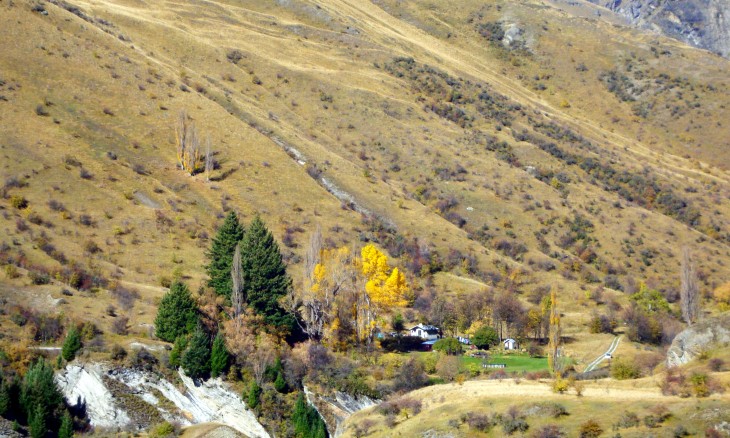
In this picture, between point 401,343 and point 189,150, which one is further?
point 189,150

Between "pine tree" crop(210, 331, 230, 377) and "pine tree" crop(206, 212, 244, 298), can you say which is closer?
"pine tree" crop(210, 331, 230, 377)

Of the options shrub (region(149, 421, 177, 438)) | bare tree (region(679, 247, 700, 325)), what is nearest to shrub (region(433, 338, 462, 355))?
shrub (region(149, 421, 177, 438))

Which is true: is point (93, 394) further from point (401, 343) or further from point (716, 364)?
point (716, 364)

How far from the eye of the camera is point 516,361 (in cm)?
6159

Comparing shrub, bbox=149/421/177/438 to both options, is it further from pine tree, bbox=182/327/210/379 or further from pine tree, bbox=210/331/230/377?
pine tree, bbox=210/331/230/377

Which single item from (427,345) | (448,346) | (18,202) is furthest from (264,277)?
(18,202)

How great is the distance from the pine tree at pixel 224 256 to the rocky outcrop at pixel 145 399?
9460 millimetres

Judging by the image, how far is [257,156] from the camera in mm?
89250

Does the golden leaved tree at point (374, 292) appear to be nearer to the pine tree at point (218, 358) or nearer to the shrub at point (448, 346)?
the shrub at point (448, 346)

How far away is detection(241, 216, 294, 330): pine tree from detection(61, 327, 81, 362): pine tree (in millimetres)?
12867

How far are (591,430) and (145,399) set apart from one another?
26.5m

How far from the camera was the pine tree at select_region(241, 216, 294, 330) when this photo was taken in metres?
59.2

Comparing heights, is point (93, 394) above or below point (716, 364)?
below

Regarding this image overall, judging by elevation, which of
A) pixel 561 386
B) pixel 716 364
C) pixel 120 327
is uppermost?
pixel 716 364
